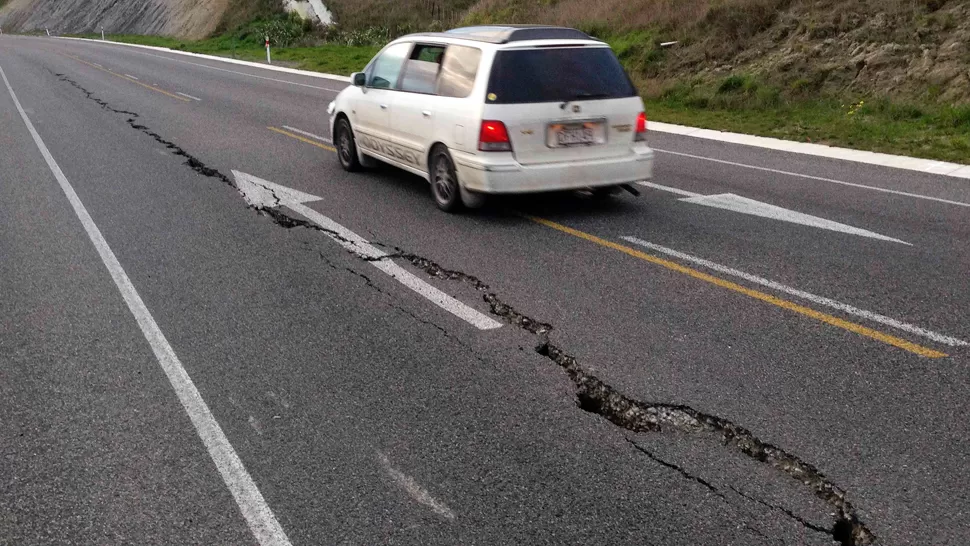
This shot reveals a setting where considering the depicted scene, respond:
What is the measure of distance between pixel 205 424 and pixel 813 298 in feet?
13.4

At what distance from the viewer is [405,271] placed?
22.4 feet

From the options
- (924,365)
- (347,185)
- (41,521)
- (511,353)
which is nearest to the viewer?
(41,521)

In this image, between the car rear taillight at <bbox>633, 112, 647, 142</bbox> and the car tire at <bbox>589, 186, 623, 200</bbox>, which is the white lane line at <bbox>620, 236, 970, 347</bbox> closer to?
the car rear taillight at <bbox>633, 112, 647, 142</bbox>

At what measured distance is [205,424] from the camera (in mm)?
4379


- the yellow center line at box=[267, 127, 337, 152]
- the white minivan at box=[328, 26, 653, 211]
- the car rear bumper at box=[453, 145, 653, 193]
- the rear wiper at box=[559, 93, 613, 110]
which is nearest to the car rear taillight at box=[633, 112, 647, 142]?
the white minivan at box=[328, 26, 653, 211]

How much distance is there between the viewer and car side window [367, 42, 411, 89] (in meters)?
9.60

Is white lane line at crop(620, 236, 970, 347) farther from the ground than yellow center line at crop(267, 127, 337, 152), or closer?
farther from the ground

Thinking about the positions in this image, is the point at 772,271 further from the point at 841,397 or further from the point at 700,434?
the point at 700,434

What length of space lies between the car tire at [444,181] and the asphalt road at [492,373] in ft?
0.90

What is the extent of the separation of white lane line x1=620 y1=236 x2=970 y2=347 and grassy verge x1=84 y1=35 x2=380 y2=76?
22.4m

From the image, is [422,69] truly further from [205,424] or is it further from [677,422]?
[677,422]

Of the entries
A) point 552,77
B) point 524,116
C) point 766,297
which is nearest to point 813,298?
point 766,297

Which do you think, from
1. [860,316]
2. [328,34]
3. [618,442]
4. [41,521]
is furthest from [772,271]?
[328,34]

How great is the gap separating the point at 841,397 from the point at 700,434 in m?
0.86
